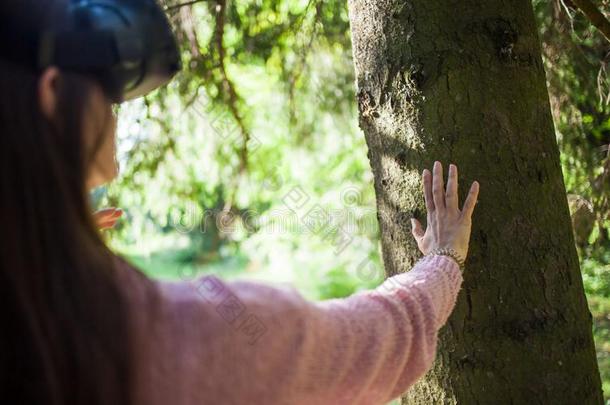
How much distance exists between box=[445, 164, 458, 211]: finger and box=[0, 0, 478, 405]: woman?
35 cm

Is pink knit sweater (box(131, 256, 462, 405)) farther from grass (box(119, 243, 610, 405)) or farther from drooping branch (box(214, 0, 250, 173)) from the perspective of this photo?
drooping branch (box(214, 0, 250, 173))

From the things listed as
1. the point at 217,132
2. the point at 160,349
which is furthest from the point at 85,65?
the point at 217,132

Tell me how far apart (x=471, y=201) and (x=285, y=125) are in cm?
378


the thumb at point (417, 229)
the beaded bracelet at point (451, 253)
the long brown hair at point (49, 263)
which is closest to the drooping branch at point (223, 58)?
the thumb at point (417, 229)

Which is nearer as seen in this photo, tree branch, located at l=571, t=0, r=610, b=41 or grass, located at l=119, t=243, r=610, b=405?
tree branch, located at l=571, t=0, r=610, b=41


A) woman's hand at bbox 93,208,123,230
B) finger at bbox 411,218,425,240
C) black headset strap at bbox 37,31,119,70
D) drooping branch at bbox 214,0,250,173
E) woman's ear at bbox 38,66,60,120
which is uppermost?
drooping branch at bbox 214,0,250,173

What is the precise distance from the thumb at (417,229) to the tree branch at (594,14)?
759 mm

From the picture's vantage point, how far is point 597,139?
3611 mm

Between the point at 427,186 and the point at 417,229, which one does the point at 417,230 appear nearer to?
the point at 417,229

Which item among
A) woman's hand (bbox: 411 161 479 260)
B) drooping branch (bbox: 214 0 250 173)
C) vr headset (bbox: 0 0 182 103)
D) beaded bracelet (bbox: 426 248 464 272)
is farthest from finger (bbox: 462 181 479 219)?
drooping branch (bbox: 214 0 250 173)

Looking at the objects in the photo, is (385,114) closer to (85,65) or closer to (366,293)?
(366,293)

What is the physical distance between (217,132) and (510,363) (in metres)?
2.46

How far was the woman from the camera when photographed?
971mm

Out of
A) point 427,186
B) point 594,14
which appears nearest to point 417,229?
point 427,186
